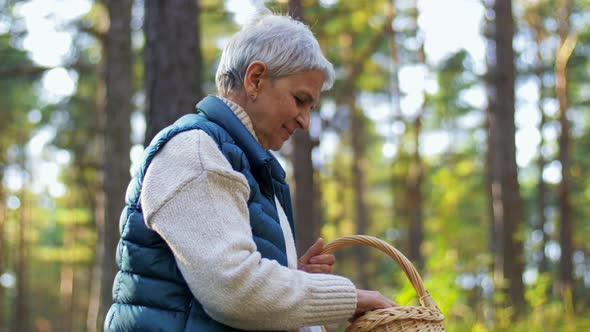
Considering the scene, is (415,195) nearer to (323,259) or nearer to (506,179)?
(506,179)

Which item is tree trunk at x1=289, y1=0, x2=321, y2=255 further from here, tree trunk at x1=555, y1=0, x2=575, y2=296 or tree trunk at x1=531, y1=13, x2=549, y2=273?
tree trunk at x1=531, y1=13, x2=549, y2=273

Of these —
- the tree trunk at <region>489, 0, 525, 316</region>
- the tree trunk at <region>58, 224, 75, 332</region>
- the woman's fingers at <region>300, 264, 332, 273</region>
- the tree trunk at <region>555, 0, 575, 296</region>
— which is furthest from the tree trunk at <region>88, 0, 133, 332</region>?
the tree trunk at <region>58, 224, 75, 332</region>

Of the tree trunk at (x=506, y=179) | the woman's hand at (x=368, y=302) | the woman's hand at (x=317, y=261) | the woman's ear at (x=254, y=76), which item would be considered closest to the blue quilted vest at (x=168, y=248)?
the woman's ear at (x=254, y=76)

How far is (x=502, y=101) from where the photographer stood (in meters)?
10.2

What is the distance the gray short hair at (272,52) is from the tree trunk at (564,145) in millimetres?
13904

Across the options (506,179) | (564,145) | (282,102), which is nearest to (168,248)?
(282,102)

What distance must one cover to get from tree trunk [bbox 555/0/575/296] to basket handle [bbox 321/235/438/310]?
13.4m

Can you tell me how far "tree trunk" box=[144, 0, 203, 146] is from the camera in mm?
4820

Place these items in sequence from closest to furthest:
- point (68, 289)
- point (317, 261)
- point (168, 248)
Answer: point (168, 248) → point (317, 261) → point (68, 289)

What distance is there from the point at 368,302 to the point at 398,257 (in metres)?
0.35

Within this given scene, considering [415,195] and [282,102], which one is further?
[415,195]

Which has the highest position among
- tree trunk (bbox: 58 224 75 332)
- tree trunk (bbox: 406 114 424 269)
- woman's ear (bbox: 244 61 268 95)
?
woman's ear (bbox: 244 61 268 95)

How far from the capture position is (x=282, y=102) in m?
2.48

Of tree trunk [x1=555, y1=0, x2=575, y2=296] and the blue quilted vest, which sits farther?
tree trunk [x1=555, y1=0, x2=575, y2=296]
